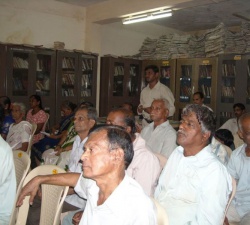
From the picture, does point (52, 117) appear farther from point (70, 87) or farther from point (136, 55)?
point (136, 55)

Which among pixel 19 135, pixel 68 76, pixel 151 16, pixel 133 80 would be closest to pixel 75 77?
pixel 68 76

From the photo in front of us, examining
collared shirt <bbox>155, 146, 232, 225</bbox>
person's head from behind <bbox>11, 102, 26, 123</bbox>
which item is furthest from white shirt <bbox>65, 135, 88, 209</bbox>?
person's head from behind <bbox>11, 102, 26, 123</bbox>

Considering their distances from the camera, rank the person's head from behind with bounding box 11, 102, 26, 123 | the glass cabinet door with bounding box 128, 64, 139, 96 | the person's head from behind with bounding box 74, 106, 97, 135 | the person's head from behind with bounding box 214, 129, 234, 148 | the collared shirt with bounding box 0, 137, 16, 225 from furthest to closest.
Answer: the glass cabinet door with bounding box 128, 64, 139, 96 → the person's head from behind with bounding box 11, 102, 26, 123 → the person's head from behind with bounding box 214, 129, 234, 148 → the person's head from behind with bounding box 74, 106, 97, 135 → the collared shirt with bounding box 0, 137, 16, 225

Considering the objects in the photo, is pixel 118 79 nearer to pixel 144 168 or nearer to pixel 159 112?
pixel 159 112

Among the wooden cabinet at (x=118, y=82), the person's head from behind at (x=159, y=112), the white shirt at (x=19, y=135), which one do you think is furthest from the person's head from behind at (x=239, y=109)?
the white shirt at (x=19, y=135)

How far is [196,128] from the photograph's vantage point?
1987 millimetres

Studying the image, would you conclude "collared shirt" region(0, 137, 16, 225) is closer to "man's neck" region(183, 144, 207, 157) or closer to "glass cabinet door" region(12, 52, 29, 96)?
"man's neck" region(183, 144, 207, 157)

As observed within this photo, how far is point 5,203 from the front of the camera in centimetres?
194

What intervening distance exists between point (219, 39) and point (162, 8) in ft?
5.15

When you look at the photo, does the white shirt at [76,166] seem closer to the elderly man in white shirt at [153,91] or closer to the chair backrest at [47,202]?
the chair backrest at [47,202]

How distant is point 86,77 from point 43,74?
1.04 meters

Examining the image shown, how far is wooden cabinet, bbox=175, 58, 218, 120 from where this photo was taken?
21.6ft

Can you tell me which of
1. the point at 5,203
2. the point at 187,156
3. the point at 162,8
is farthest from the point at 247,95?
the point at 5,203

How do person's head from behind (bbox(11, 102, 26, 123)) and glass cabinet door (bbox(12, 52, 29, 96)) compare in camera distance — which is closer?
person's head from behind (bbox(11, 102, 26, 123))
